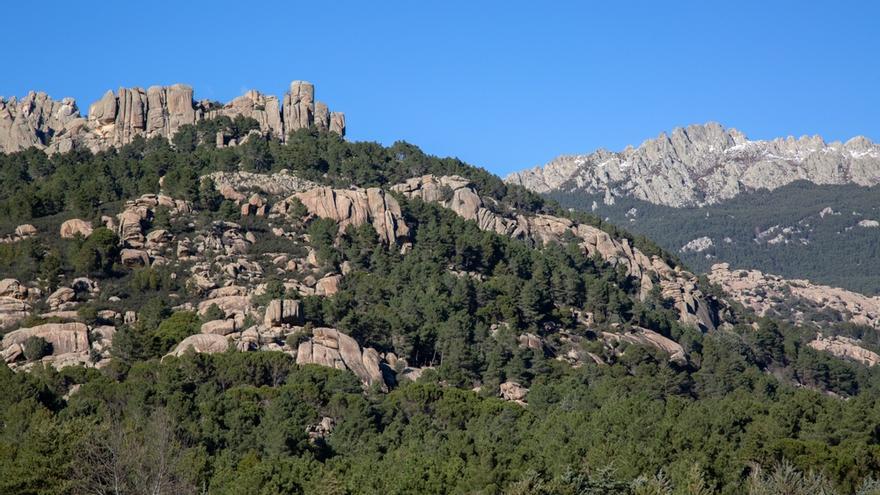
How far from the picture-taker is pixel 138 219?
9800 centimetres

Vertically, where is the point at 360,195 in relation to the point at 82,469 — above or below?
above

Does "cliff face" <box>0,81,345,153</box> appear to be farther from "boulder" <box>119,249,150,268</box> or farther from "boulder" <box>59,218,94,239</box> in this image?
"boulder" <box>119,249,150,268</box>

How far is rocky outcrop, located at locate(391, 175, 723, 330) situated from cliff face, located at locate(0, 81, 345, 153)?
1995 cm

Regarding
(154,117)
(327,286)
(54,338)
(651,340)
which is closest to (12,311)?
(54,338)

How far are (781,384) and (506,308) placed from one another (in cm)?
2179

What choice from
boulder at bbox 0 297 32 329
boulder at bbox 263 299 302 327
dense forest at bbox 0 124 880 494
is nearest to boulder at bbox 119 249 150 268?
dense forest at bbox 0 124 880 494

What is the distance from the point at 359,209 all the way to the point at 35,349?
35.5m

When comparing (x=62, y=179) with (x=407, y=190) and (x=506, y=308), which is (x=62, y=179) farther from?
(x=506, y=308)

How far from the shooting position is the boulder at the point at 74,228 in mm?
95562

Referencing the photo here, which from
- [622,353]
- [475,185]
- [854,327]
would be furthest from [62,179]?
[854,327]

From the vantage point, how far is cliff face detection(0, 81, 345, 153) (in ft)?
438

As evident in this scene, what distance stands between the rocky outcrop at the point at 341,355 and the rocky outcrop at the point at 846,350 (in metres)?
54.5

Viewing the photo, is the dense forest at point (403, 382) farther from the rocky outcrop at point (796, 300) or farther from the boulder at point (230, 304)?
the rocky outcrop at point (796, 300)

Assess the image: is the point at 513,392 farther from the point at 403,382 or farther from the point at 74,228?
the point at 74,228
